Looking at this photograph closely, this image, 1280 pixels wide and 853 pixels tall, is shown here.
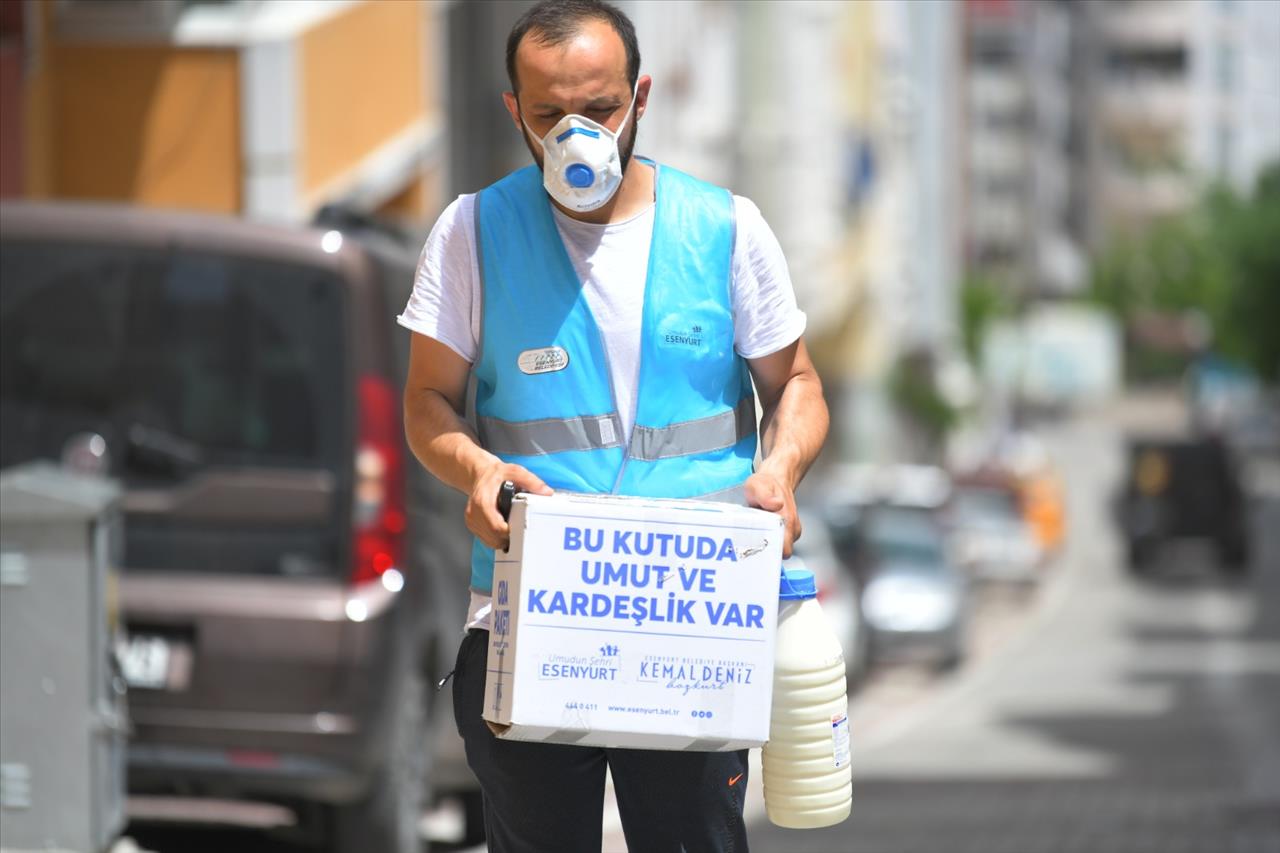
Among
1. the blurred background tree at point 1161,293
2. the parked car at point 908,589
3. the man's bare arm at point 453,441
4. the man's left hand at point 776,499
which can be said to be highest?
the man's bare arm at point 453,441

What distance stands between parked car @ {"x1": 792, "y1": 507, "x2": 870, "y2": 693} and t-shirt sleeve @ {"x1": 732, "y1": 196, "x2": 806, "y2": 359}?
50.7 ft

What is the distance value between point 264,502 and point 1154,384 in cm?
11613

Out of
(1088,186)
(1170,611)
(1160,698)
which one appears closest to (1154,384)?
(1088,186)

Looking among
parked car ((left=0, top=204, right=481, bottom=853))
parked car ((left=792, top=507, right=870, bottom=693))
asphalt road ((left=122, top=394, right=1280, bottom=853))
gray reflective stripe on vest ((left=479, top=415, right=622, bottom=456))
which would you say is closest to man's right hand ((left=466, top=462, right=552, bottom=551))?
gray reflective stripe on vest ((left=479, top=415, right=622, bottom=456))

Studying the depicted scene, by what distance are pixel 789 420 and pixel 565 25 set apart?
678 millimetres

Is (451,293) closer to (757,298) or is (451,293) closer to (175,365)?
(757,298)

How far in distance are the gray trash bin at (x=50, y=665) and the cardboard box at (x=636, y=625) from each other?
3031 millimetres

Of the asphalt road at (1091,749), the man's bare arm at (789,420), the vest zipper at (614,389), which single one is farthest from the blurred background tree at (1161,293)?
the vest zipper at (614,389)

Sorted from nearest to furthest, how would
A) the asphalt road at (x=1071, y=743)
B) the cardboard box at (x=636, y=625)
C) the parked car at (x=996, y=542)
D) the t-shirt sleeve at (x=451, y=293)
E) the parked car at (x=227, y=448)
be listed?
the cardboard box at (x=636, y=625) → the t-shirt sleeve at (x=451, y=293) → the parked car at (x=227, y=448) → the asphalt road at (x=1071, y=743) → the parked car at (x=996, y=542)

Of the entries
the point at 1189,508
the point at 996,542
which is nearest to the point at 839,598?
the point at 996,542

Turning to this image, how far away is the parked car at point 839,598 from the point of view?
19.7 meters

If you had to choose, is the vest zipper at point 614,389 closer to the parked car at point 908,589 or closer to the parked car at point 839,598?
the parked car at point 839,598

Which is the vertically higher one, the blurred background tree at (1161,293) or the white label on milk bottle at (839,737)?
the white label on milk bottle at (839,737)

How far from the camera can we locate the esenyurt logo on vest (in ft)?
11.7
